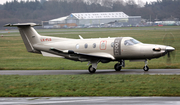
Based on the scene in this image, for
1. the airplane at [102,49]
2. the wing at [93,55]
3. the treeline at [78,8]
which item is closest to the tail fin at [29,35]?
the airplane at [102,49]

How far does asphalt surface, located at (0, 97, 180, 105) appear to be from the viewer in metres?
11.8

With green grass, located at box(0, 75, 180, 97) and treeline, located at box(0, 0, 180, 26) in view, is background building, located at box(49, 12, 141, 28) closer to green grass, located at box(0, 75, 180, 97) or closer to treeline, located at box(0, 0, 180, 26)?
treeline, located at box(0, 0, 180, 26)

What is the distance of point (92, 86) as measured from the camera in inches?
622

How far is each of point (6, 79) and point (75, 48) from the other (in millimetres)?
6751

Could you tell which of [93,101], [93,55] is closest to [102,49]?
[93,55]

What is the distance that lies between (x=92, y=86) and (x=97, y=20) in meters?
143

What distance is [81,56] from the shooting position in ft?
73.6

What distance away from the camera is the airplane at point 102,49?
21.5 m

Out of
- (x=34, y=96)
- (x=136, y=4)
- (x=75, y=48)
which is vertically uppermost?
(x=136, y=4)

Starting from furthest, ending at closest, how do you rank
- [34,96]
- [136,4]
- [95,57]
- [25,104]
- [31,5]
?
[31,5]
[136,4]
[95,57]
[34,96]
[25,104]

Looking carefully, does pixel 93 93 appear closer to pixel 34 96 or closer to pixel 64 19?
pixel 34 96

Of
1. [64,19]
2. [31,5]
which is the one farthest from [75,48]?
[31,5]

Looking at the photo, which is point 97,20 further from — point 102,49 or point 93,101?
point 93,101

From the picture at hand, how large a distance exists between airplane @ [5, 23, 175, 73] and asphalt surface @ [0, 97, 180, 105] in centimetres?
869
